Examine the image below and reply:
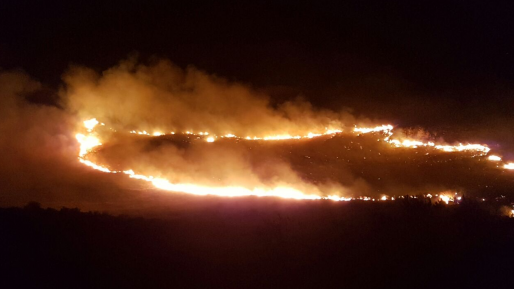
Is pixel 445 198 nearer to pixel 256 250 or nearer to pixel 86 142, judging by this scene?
pixel 256 250

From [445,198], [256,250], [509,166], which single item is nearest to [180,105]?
[445,198]

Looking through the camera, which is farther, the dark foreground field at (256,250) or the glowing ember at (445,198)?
the glowing ember at (445,198)

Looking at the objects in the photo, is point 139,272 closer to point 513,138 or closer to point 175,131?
point 175,131

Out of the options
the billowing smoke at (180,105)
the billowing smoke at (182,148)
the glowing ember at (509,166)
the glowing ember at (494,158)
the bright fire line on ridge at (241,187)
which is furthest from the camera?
the billowing smoke at (180,105)

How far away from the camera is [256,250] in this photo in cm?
786

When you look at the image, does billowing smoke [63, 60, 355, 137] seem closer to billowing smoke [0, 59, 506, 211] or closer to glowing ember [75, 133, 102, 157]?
billowing smoke [0, 59, 506, 211]

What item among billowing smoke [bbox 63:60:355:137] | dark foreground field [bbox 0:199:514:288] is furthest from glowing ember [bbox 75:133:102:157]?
dark foreground field [bbox 0:199:514:288]

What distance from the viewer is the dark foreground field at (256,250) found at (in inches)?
275

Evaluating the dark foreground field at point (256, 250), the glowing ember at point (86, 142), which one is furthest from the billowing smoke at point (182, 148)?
the dark foreground field at point (256, 250)

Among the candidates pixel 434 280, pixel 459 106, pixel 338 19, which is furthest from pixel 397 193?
pixel 338 19

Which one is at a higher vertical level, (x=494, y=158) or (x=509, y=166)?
(x=494, y=158)

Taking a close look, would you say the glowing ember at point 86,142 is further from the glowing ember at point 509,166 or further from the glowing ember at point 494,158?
the glowing ember at point 509,166

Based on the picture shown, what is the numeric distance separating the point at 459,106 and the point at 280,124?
9.12 metres

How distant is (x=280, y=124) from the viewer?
18500 mm
